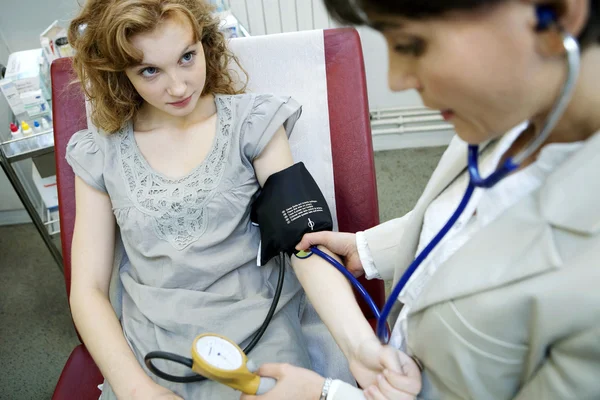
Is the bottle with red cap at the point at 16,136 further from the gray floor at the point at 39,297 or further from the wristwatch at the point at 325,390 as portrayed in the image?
the wristwatch at the point at 325,390

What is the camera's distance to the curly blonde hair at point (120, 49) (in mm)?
1043

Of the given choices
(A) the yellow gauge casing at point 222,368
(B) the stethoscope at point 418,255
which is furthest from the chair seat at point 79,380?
(A) the yellow gauge casing at point 222,368

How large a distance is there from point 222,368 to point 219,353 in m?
0.04

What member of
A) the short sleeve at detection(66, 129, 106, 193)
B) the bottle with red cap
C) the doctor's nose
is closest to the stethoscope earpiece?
the doctor's nose

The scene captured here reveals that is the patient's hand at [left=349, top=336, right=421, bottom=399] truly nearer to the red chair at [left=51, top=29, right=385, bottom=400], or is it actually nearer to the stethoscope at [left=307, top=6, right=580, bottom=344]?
the stethoscope at [left=307, top=6, right=580, bottom=344]

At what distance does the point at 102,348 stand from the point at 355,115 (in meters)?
0.87

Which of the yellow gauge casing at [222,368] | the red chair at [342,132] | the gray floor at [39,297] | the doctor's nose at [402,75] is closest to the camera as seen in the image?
the doctor's nose at [402,75]

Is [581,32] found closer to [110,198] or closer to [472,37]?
[472,37]

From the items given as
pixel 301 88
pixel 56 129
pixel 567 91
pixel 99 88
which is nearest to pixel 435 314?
pixel 567 91

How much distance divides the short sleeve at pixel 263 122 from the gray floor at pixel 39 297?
51.0 inches

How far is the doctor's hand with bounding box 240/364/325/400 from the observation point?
897mm

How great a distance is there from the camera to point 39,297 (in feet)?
7.47

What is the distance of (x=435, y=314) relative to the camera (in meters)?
0.73

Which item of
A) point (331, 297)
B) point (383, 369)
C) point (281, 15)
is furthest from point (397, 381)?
point (281, 15)
